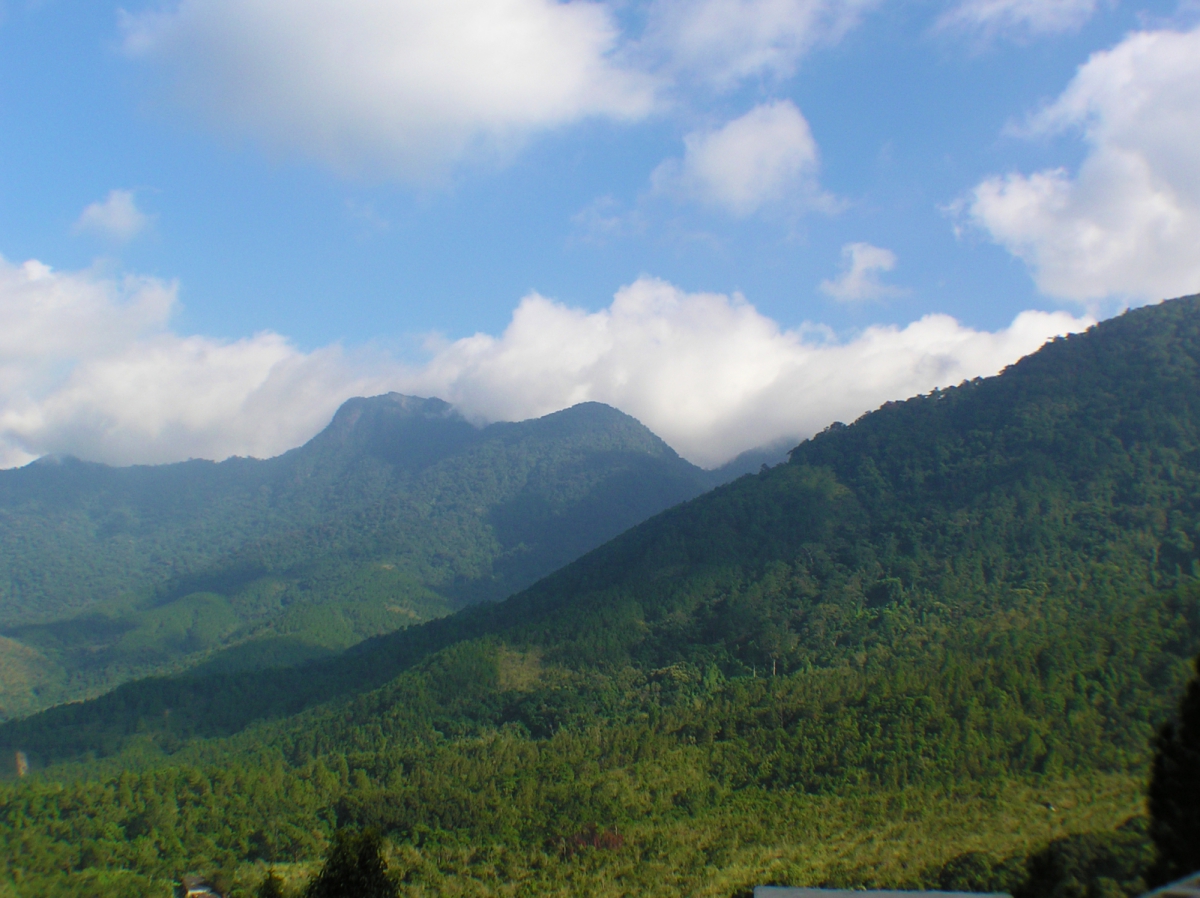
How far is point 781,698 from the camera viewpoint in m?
66.8

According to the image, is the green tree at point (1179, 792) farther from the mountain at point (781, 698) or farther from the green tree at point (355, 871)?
the green tree at point (355, 871)

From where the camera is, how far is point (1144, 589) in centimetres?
7431

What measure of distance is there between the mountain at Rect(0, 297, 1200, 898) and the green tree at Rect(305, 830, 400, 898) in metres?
18.4

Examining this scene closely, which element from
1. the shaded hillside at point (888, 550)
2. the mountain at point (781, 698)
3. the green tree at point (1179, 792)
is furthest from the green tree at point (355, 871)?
the shaded hillside at point (888, 550)

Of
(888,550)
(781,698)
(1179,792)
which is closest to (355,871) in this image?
(1179,792)

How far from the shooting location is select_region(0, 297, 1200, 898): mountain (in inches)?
1751

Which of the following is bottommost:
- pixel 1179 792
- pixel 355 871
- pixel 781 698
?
pixel 781 698

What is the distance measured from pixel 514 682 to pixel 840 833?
2011 inches

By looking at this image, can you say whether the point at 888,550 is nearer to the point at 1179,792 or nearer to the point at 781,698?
the point at 781,698

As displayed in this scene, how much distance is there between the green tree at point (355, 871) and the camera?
920 inches

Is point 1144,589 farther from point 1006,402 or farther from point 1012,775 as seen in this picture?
point 1006,402

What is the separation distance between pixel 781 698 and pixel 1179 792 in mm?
49519

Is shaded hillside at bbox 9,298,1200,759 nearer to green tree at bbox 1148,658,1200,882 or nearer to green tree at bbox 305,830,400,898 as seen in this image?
green tree at bbox 1148,658,1200,882

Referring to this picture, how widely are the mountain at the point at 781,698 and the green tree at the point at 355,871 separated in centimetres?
1840
